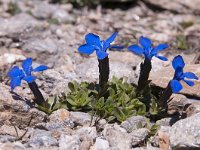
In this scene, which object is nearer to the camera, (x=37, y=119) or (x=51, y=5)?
(x=37, y=119)

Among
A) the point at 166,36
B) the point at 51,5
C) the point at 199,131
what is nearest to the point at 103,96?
the point at 199,131

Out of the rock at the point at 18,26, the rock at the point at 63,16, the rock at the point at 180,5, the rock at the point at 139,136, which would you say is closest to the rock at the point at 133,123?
the rock at the point at 139,136

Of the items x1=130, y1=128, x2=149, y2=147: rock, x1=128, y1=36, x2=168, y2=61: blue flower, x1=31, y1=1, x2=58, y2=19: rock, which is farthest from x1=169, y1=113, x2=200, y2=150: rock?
x1=31, y1=1, x2=58, y2=19: rock

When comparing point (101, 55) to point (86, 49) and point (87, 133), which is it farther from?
point (87, 133)

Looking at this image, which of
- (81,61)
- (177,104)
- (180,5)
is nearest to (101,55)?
(177,104)

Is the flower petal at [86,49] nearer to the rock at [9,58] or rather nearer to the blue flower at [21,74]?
the blue flower at [21,74]

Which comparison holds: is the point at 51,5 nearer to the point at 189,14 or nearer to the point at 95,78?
the point at 189,14
